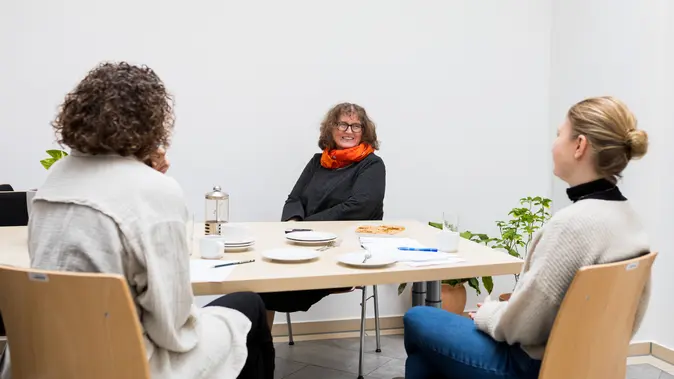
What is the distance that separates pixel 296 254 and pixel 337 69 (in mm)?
1797

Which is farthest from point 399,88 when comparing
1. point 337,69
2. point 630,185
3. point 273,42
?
point 630,185

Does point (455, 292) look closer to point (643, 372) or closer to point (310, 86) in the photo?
point (643, 372)

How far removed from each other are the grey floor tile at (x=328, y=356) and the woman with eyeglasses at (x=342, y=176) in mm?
706

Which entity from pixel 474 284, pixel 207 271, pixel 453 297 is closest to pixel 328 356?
pixel 453 297

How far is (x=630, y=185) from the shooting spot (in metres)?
2.93

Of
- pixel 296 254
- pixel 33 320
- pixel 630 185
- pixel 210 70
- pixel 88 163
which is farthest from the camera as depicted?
pixel 210 70

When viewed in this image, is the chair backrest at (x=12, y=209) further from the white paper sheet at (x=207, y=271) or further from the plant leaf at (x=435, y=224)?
the plant leaf at (x=435, y=224)

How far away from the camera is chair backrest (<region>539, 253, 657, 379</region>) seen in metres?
1.24

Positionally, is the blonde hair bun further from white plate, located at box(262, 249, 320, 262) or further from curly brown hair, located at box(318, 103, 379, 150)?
curly brown hair, located at box(318, 103, 379, 150)

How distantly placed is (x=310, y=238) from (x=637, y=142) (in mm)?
1007

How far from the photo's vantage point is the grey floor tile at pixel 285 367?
277 cm

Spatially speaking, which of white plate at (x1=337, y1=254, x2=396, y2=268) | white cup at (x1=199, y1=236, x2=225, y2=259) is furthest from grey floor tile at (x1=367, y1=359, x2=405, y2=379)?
white cup at (x1=199, y1=236, x2=225, y2=259)

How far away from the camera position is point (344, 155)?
2.99m

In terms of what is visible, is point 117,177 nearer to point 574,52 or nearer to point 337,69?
point 337,69
